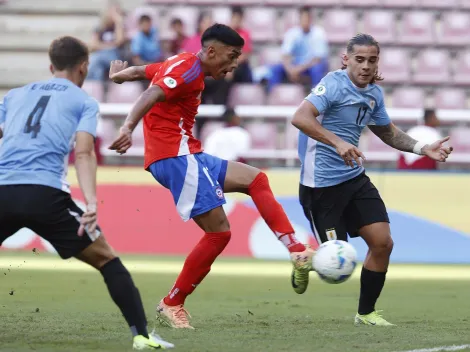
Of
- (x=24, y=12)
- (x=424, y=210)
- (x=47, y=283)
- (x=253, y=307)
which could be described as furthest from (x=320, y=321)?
(x=24, y=12)

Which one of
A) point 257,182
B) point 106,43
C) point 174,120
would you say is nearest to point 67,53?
point 174,120

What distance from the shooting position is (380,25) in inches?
768

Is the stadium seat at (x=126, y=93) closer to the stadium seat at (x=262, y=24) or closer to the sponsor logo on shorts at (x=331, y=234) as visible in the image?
the stadium seat at (x=262, y=24)

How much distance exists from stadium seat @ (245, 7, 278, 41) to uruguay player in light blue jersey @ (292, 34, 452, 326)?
11491 mm

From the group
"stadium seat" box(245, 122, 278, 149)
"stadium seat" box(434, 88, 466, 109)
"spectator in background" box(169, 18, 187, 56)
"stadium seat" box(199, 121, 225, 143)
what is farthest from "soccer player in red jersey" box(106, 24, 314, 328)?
"stadium seat" box(434, 88, 466, 109)

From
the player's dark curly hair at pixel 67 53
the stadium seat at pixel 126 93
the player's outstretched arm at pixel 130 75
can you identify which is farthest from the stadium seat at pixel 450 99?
the player's dark curly hair at pixel 67 53

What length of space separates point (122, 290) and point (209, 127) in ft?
32.9

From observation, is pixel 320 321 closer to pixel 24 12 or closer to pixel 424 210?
pixel 424 210

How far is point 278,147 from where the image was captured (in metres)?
16.6

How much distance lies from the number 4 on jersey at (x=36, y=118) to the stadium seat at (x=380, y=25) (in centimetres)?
1405

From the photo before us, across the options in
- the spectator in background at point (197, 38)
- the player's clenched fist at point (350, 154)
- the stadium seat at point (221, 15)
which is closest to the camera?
the player's clenched fist at point (350, 154)

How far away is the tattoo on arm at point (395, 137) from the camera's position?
819 centimetres

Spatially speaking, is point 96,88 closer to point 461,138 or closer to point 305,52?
point 305,52

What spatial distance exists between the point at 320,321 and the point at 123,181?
293 inches
